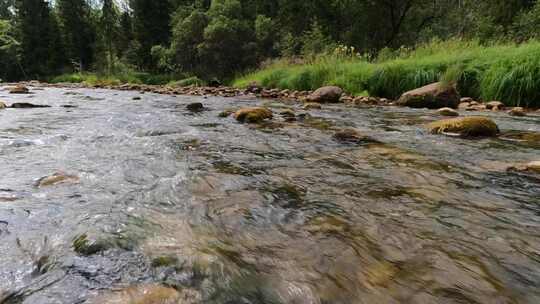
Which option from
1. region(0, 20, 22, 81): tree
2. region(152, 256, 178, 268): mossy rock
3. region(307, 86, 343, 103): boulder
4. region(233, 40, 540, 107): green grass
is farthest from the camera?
region(0, 20, 22, 81): tree

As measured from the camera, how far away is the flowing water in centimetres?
138

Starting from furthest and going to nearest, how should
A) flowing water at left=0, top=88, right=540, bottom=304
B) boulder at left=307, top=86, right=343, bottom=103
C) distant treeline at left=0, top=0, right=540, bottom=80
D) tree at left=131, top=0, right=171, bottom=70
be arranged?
tree at left=131, top=0, right=171, bottom=70
distant treeline at left=0, top=0, right=540, bottom=80
boulder at left=307, top=86, right=343, bottom=103
flowing water at left=0, top=88, right=540, bottom=304

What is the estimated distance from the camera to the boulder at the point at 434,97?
268 inches

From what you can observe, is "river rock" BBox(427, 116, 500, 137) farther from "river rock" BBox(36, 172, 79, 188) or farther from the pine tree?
the pine tree

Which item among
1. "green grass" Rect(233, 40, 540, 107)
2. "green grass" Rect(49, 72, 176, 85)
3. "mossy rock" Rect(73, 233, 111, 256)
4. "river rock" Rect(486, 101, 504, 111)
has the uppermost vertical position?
"green grass" Rect(233, 40, 540, 107)

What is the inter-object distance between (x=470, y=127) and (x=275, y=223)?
334cm

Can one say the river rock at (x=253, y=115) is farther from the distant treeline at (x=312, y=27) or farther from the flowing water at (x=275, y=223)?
the distant treeline at (x=312, y=27)

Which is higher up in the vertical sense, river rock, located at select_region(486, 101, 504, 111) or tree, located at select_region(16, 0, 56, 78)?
tree, located at select_region(16, 0, 56, 78)

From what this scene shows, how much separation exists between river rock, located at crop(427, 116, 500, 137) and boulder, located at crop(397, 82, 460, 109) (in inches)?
110

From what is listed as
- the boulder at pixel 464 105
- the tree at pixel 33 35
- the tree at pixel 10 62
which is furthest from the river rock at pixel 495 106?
the tree at pixel 10 62

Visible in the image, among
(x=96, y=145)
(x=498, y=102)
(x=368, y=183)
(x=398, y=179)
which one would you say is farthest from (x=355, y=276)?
(x=498, y=102)

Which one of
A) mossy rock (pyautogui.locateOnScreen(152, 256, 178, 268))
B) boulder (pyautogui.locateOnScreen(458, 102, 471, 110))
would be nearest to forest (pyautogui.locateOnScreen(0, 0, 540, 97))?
boulder (pyautogui.locateOnScreen(458, 102, 471, 110))

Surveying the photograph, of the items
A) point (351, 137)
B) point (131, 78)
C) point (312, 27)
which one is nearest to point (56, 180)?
point (351, 137)

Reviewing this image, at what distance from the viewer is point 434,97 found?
6922 millimetres
